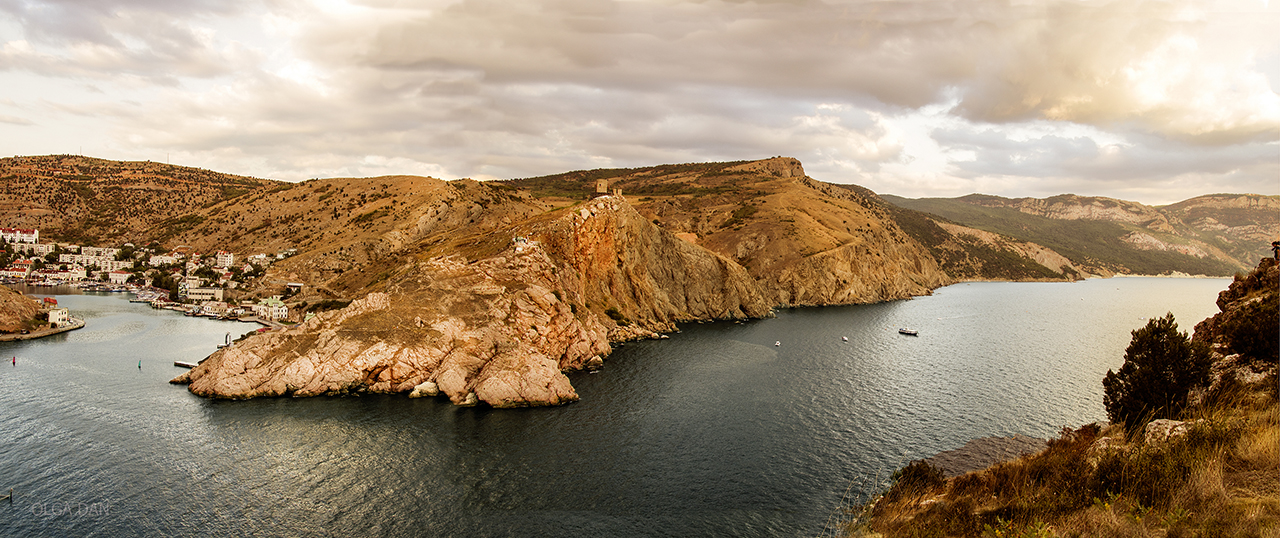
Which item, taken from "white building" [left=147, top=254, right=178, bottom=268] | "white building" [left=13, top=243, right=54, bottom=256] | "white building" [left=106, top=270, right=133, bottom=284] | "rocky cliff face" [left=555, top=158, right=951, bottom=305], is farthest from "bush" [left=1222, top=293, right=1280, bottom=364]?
"white building" [left=13, top=243, right=54, bottom=256]

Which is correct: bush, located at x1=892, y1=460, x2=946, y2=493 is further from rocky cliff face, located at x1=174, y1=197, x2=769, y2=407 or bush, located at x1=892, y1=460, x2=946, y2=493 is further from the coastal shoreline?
the coastal shoreline

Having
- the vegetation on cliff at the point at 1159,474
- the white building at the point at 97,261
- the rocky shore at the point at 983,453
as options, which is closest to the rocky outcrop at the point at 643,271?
the rocky shore at the point at 983,453

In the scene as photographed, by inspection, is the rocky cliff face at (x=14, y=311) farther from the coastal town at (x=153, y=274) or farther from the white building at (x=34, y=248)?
the white building at (x=34, y=248)

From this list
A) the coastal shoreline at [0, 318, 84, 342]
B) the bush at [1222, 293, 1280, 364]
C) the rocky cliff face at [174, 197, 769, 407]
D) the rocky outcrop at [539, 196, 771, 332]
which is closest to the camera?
the bush at [1222, 293, 1280, 364]

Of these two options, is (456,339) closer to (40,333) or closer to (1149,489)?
(1149,489)

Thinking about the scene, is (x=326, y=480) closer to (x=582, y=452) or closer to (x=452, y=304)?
(x=582, y=452)

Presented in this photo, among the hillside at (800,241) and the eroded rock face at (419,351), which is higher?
the hillside at (800,241)

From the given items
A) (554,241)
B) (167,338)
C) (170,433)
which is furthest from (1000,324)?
(167,338)
